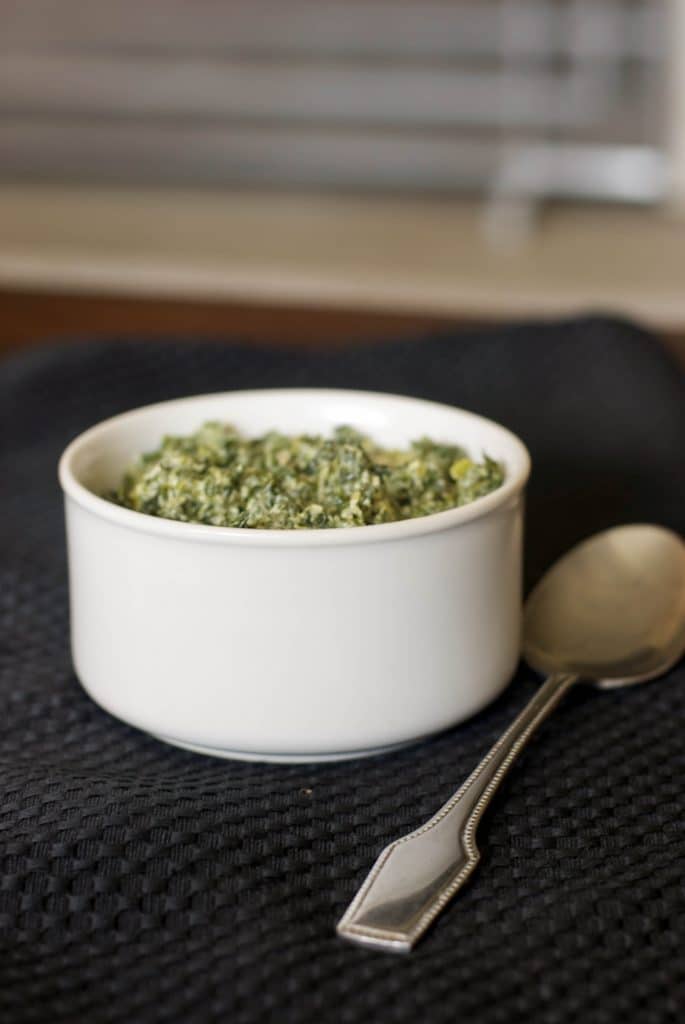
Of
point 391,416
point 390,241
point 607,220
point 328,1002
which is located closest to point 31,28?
point 390,241

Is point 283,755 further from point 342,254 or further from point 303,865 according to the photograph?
point 342,254

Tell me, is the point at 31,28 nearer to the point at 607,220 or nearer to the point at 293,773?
the point at 607,220

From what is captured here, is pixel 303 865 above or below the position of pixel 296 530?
below

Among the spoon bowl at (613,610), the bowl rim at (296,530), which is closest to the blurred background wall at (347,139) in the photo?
the spoon bowl at (613,610)

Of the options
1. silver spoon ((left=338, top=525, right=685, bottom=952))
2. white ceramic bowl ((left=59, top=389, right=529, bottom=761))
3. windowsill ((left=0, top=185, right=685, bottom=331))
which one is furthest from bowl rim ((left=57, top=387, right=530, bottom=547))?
windowsill ((left=0, top=185, right=685, bottom=331))

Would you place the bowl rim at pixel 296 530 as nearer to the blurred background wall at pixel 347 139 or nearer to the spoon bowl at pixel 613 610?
the spoon bowl at pixel 613 610

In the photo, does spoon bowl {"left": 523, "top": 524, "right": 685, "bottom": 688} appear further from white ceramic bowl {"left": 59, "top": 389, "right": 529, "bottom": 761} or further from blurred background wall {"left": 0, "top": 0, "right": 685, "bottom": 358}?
blurred background wall {"left": 0, "top": 0, "right": 685, "bottom": 358}

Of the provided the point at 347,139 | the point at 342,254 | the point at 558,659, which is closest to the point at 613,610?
the point at 558,659
